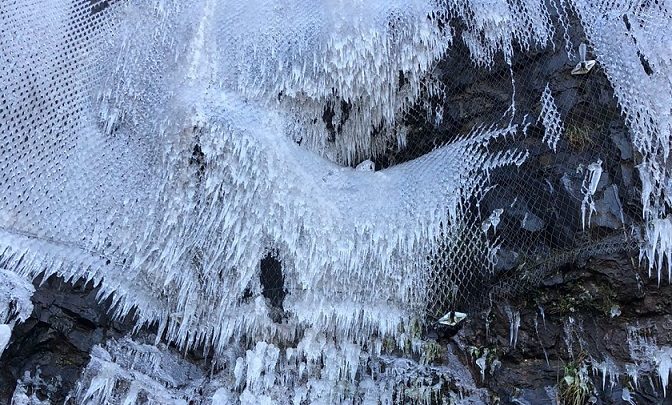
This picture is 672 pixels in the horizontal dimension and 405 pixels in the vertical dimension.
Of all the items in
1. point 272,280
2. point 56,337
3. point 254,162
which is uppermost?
point 254,162

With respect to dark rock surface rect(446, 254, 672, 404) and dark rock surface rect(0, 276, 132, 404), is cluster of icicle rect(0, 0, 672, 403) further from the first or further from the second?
dark rock surface rect(446, 254, 672, 404)

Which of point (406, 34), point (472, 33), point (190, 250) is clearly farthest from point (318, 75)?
point (190, 250)

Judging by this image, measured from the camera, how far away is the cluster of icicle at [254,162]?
3713mm

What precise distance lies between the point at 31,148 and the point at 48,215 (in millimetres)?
444

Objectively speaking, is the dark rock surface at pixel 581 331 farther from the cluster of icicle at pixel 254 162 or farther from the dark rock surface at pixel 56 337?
the dark rock surface at pixel 56 337

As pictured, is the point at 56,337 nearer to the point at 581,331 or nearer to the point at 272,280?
the point at 272,280

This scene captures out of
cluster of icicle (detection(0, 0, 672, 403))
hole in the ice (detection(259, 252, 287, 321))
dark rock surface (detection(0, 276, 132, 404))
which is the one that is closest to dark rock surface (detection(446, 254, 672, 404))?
cluster of icicle (detection(0, 0, 672, 403))

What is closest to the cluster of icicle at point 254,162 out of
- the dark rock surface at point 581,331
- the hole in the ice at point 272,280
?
the hole in the ice at point 272,280

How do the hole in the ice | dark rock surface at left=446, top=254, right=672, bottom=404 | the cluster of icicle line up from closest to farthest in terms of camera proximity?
dark rock surface at left=446, top=254, right=672, bottom=404 → the cluster of icicle → the hole in the ice

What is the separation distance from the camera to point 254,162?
3879 millimetres

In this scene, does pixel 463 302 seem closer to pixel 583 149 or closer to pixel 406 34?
pixel 583 149

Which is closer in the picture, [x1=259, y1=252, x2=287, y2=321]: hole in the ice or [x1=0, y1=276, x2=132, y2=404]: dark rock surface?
[x1=0, y1=276, x2=132, y2=404]: dark rock surface

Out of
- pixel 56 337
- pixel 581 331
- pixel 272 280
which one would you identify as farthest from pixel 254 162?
pixel 581 331

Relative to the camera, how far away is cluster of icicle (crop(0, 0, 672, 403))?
371cm
